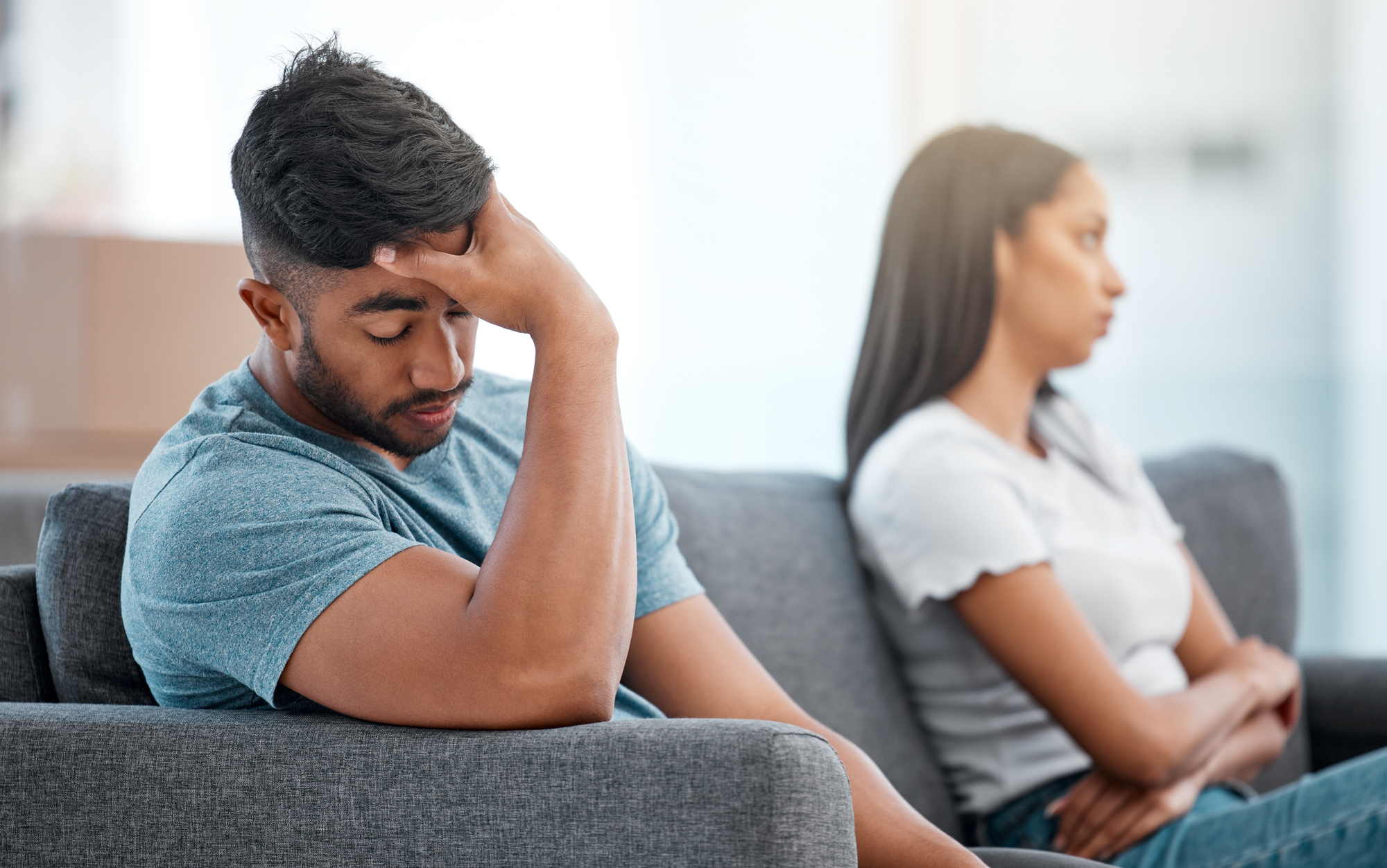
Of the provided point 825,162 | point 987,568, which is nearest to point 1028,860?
point 987,568

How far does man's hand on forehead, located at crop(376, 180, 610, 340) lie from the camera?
850 mm

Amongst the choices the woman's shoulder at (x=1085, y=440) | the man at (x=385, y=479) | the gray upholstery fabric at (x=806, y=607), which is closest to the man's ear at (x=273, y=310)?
the man at (x=385, y=479)

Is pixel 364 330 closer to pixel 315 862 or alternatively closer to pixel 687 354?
pixel 315 862

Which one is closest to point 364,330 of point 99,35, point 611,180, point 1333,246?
point 611,180

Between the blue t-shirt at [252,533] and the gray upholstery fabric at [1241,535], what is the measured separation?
1.17 m

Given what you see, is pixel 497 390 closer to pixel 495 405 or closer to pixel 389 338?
pixel 495 405

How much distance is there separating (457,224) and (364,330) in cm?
10

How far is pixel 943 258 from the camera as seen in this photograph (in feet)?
4.99

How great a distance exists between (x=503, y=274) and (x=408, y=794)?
358mm

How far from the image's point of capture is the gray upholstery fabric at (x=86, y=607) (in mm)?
942

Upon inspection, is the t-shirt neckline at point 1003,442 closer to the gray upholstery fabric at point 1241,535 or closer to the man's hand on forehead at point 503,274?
the gray upholstery fabric at point 1241,535

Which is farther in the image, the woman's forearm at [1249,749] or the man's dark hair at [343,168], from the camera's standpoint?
the woman's forearm at [1249,749]

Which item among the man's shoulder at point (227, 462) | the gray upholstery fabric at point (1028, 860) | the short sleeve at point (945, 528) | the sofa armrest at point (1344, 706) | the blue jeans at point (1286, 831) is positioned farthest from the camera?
the sofa armrest at point (1344, 706)

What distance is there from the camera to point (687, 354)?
324 centimetres
